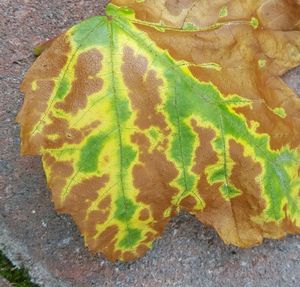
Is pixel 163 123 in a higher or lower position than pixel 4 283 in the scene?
higher

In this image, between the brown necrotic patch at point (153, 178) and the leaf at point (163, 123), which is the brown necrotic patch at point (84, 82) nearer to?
the leaf at point (163, 123)

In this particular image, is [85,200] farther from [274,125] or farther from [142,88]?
[274,125]

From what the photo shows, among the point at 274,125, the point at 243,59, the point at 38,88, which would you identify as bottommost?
the point at 274,125

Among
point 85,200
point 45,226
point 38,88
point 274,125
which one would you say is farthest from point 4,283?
point 274,125

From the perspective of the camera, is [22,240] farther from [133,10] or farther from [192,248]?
[133,10]

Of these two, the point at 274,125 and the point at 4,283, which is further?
the point at 4,283

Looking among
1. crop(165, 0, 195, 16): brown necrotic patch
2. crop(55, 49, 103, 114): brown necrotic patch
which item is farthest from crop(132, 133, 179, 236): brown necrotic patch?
crop(165, 0, 195, 16): brown necrotic patch

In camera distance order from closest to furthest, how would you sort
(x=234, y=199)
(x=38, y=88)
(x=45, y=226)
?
(x=38, y=88) < (x=234, y=199) < (x=45, y=226)

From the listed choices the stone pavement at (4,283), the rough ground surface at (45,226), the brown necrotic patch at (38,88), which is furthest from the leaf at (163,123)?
the stone pavement at (4,283)
